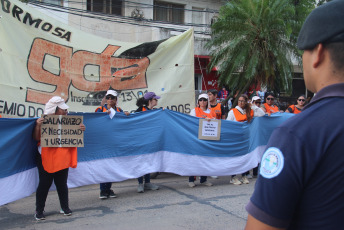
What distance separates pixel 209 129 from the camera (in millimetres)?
7020

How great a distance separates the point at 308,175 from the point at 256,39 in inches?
456

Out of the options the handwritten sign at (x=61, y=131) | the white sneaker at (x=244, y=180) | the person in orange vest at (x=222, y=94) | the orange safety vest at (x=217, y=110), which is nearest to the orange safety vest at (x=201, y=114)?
the orange safety vest at (x=217, y=110)

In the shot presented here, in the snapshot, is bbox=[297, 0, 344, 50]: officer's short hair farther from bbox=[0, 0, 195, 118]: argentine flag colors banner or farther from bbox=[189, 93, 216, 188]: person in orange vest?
bbox=[189, 93, 216, 188]: person in orange vest

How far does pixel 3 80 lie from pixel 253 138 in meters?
5.20

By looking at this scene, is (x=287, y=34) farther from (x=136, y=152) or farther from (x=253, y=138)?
(x=136, y=152)

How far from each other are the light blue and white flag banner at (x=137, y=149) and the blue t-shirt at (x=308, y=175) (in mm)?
4439

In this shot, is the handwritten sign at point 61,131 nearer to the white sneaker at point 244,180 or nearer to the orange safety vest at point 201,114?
the orange safety vest at point 201,114

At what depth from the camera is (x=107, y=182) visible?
235 inches

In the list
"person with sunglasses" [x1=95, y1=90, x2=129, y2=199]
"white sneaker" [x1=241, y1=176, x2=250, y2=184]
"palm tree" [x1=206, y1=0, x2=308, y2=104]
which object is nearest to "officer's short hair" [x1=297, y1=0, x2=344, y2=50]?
"person with sunglasses" [x1=95, y1=90, x2=129, y2=199]

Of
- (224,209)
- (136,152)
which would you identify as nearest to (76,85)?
(136,152)

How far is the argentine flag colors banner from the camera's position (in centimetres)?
579

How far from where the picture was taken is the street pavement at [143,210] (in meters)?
4.61

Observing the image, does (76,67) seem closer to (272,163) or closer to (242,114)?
(242,114)

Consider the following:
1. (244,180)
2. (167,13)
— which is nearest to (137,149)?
(244,180)
